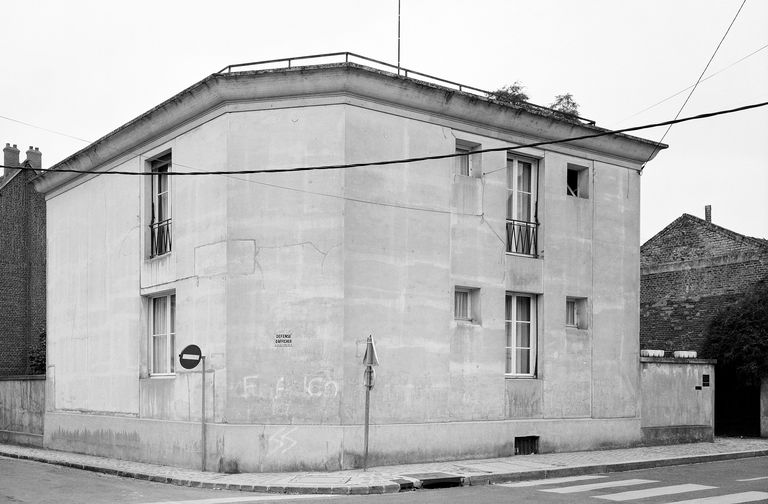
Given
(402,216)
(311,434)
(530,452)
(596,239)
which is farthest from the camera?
(596,239)

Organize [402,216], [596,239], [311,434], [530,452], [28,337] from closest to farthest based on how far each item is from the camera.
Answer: [311,434], [402,216], [530,452], [596,239], [28,337]

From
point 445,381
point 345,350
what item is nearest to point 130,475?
point 345,350

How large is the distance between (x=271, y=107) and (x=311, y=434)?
6001 millimetres

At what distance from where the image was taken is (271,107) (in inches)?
640

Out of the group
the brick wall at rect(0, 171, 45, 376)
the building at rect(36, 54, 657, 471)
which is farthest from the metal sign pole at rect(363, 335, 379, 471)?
the brick wall at rect(0, 171, 45, 376)

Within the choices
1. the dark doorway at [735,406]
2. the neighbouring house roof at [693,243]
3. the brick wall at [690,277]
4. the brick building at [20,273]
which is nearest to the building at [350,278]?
the dark doorway at [735,406]

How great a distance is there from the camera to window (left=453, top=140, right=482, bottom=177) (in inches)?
710

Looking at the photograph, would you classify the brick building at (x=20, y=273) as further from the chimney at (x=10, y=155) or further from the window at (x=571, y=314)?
the window at (x=571, y=314)

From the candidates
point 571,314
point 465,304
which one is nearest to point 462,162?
point 465,304

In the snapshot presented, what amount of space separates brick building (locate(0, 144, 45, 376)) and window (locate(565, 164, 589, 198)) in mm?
18904

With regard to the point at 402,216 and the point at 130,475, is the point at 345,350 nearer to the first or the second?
the point at 402,216

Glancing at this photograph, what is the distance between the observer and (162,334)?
18422 millimetres

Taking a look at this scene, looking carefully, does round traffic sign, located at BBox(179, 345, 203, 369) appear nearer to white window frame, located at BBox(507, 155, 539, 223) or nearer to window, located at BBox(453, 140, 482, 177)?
window, located at BBox(453, 140, 482, 177)

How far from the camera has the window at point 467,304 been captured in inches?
698
